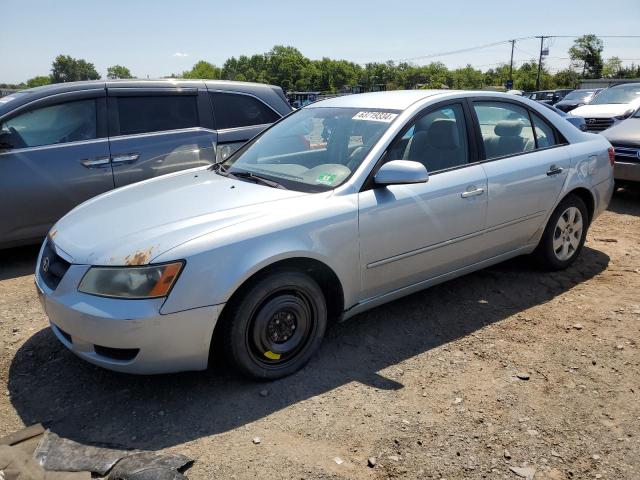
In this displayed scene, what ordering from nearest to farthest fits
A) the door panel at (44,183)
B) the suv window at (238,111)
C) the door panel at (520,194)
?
the door panel at (520,194) → the door panel at (44,183) → the suv window at (238,111)

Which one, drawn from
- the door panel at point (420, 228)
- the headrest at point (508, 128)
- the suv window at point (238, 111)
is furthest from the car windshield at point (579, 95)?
the door panel at point (420, 228)

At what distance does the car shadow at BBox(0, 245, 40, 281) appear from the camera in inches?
193

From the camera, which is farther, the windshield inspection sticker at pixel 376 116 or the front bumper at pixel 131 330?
the windshield inspection sticker at pixel 376 116

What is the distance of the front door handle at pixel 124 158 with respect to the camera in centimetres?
525

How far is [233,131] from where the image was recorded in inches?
234

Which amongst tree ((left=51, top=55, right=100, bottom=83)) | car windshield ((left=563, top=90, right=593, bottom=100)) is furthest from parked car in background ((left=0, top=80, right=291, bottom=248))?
tree ((left=51, top=55, right=100, bottom=83))

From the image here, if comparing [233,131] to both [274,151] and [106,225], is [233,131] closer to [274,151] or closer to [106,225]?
[274,151]

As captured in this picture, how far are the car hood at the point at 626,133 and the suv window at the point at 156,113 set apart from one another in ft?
18.6

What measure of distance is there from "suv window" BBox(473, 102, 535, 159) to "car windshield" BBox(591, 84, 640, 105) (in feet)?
32.4

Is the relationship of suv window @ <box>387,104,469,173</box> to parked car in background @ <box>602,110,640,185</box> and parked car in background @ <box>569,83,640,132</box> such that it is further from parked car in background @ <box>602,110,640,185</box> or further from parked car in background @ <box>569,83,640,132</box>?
parked car in background @ <box>569,83,640,132</box>

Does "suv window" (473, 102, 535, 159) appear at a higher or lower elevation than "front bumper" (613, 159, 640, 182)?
higher

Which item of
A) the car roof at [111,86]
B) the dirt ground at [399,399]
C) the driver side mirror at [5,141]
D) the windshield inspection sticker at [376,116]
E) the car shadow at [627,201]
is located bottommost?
the dirt ground at [399,399]

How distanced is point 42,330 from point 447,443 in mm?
2805

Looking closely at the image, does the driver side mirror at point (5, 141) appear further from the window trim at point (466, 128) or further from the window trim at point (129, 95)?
the window trim at point (466, 128)
